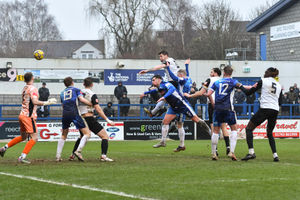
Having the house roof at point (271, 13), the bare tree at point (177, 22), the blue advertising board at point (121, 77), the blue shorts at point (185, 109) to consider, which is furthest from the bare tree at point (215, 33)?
the blue shorts at point (185, 109)

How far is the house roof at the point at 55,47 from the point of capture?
70444mm

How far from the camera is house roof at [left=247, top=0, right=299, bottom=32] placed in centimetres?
4216

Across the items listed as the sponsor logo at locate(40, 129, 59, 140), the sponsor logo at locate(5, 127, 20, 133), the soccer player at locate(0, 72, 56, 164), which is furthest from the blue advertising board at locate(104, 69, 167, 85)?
the soccer player at locate(0, 72, 56, 164)

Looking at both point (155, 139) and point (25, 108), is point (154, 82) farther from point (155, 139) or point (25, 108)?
point (155, 139)

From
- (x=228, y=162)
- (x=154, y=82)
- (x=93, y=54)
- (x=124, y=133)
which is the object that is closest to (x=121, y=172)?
(x=228, y=162)

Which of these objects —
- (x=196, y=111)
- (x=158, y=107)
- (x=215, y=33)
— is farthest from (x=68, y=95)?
(x=215, y=33)

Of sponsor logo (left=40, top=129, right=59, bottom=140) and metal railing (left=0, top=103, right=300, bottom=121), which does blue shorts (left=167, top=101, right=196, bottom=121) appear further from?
sponsor logo (left=40, top=129, right=59, bottom=140)

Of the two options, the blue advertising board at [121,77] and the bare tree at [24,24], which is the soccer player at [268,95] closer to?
the blue advertising board at [121,77]

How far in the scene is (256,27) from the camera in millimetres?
45375

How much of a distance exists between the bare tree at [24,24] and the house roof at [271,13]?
125ft

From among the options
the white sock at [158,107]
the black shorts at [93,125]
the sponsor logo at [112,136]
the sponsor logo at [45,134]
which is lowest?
the sponsor logo at [112,136]

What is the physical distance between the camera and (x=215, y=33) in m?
59.8

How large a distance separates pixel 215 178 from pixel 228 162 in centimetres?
293

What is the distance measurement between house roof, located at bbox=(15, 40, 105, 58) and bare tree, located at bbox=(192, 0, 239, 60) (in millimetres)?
13479
